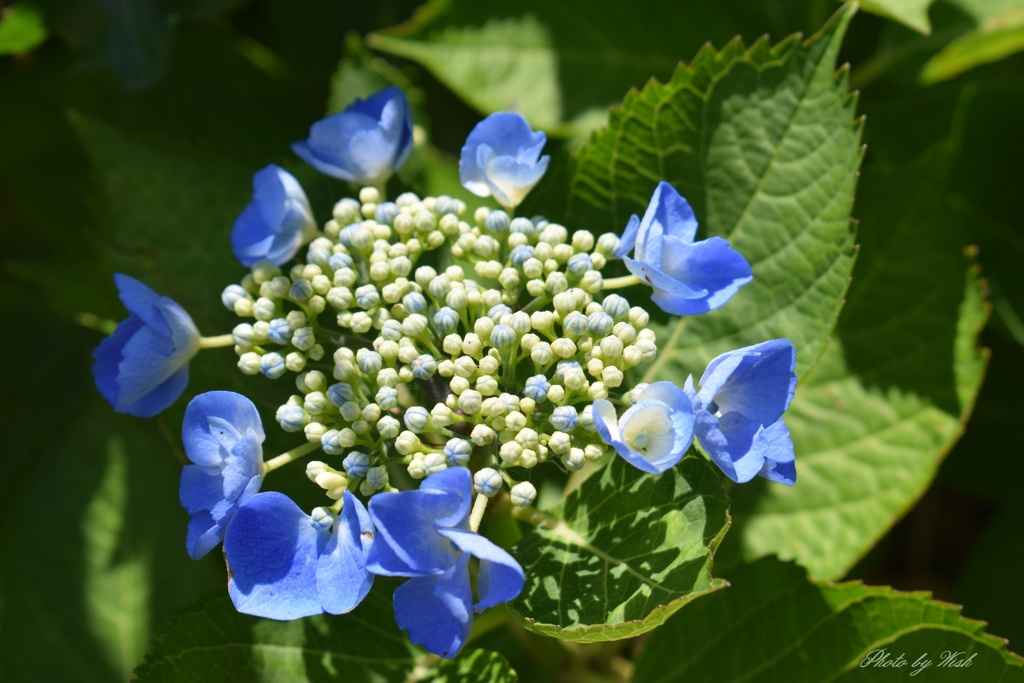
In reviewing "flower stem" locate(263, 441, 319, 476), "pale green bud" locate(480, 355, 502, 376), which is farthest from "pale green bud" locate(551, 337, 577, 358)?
"flower stem" locate(263, 441, 319, 476)

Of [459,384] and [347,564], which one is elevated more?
[459,384]

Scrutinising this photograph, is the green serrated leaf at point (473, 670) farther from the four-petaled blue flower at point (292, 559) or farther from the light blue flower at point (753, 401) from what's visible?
the light blue flower at point (753, 401)

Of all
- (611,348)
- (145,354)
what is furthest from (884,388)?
(145,354)

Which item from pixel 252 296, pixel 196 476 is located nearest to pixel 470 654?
pixel 196 476

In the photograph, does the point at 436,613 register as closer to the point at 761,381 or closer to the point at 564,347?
the point at 564,347

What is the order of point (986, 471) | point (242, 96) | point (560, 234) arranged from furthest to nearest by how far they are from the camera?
point (242, 96), point (986, 471), point (560, 234)

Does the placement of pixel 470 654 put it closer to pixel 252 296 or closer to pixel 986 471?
pixel 252 296

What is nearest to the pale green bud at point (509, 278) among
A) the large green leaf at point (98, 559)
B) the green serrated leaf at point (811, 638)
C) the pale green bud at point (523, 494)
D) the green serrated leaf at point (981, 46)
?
the pale green bud at point (523, 494)
